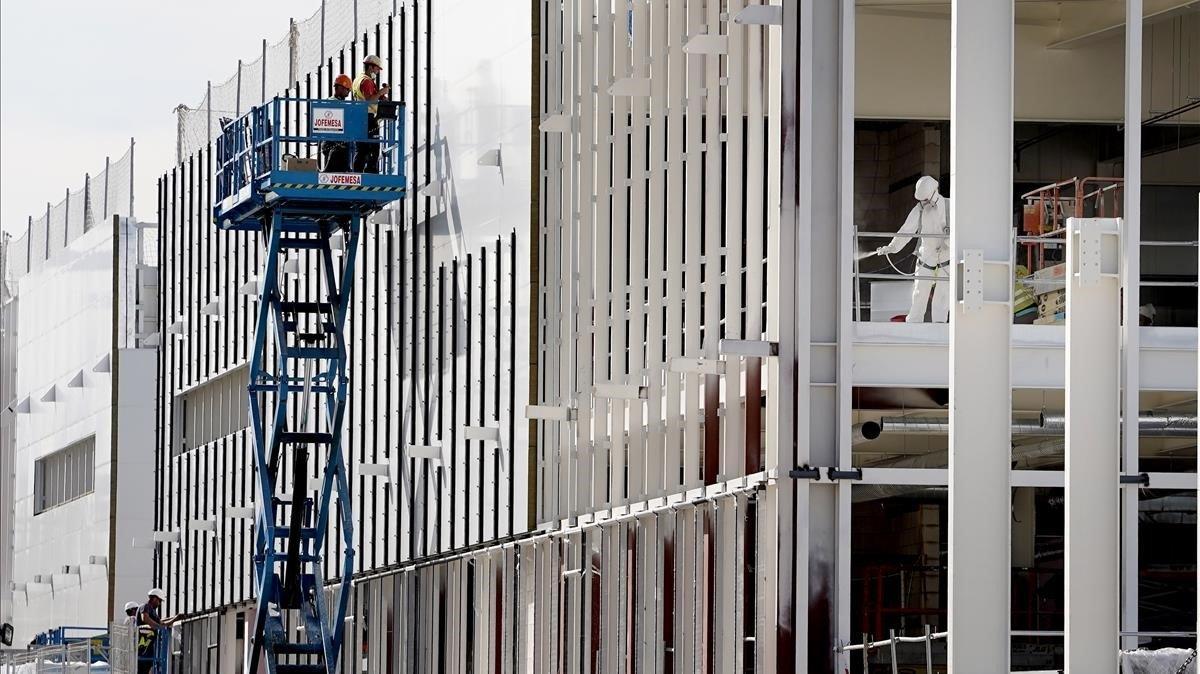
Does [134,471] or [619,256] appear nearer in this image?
[619,256]

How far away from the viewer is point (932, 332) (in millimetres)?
20125

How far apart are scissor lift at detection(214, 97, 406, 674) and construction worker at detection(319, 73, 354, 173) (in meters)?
0.05

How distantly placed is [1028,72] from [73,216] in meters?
38.1

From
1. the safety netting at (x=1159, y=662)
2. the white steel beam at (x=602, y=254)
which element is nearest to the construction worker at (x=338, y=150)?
the white steel beam at (x=602, y=254)

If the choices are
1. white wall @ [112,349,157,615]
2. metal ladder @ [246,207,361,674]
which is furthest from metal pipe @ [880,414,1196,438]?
white wall @ [112,349,157,615]

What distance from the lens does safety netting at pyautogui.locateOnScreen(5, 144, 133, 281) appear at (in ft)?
188

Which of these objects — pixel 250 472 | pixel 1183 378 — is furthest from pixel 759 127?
pixel 250 472

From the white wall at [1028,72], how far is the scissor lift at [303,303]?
6945 millimetres

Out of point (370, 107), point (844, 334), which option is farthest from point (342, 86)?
point (844, 334)

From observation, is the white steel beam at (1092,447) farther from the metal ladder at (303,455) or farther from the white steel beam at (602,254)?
the metal ladder at (303,455)

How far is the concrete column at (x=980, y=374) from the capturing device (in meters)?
14.4

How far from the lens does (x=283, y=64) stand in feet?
143

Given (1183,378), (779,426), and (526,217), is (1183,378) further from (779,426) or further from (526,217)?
(526,217)

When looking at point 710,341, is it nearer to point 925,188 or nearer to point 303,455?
point 925,188
